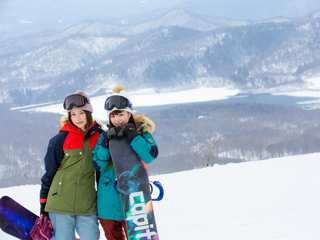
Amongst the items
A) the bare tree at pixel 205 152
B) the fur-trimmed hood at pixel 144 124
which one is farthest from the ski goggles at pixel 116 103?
the bare tree at pixel 205 152

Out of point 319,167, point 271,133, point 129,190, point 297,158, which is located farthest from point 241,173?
point 271,133

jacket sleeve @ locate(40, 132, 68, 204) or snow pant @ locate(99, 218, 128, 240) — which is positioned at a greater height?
jacket sleeve @ locate(40, 132, 68, 204)

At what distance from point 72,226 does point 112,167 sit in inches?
31.0

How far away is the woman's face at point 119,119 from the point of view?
11.1 feet

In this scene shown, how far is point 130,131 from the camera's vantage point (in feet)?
10.5

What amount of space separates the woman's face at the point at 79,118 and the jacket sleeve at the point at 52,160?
20 cm

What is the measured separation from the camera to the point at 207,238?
5.73 m

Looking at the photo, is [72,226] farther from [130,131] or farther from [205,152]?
[205,152]

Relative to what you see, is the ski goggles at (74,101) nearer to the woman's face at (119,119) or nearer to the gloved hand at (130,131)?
the woman's face at (119,119)

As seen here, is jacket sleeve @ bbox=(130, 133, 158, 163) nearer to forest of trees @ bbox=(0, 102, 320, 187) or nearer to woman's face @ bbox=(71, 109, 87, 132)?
woman's face @ bbox=(71, 109, 87, 132)

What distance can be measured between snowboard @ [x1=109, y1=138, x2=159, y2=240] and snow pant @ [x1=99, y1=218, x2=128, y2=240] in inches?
Answer: 6.6

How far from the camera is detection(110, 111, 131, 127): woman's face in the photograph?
3375mm

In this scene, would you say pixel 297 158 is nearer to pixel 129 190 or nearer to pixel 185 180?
pixel 185 180

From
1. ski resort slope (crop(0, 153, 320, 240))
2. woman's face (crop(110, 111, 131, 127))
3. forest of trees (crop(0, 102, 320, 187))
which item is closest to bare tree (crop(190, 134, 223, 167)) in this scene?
forest of trees (crop(0, 102, 320, 187))
